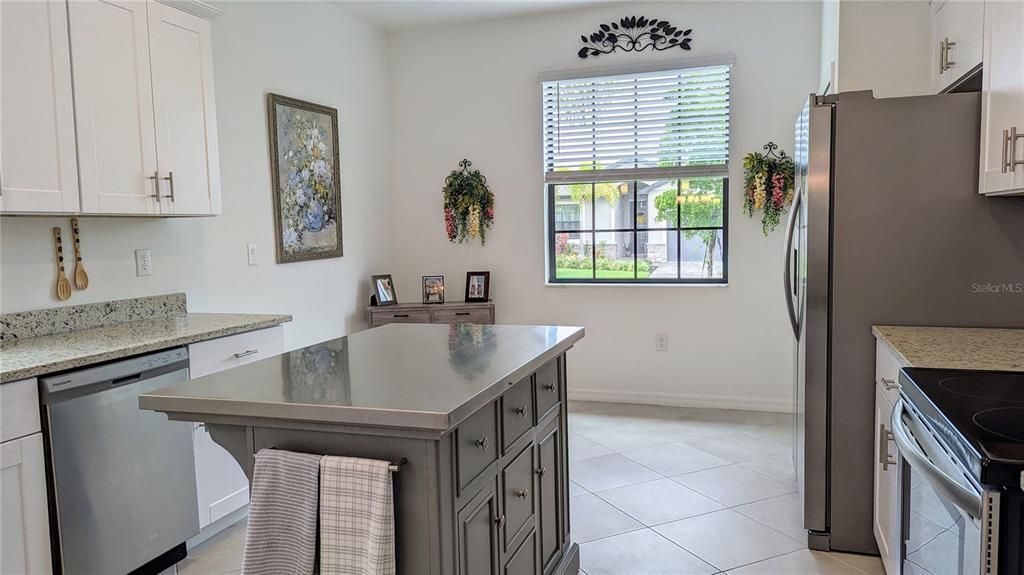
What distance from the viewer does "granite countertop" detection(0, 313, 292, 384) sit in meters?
2.05

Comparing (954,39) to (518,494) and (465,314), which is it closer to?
(518,494)

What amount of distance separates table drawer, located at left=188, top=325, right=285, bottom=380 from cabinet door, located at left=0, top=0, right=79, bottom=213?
2.21ft

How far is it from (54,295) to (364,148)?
2453 millimetres

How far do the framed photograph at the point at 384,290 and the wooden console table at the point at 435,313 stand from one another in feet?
0.43

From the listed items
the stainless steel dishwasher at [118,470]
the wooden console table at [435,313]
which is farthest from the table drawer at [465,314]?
the stainless steel dishwasher at [118,470]

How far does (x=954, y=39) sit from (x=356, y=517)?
271 cm

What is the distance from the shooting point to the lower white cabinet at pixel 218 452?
8.50 ft

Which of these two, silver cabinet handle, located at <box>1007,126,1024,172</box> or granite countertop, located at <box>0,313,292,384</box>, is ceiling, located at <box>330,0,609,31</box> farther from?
silver cabinet handle, located at <box>1007,126,1024,172</box>

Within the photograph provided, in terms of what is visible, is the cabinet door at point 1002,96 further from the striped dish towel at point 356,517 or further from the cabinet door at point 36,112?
the cabinet door at point 36,112

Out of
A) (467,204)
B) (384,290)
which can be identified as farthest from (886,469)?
(384,290)

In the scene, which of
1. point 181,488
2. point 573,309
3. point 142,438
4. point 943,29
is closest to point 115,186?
point 142,438

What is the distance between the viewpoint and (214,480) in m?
2.68

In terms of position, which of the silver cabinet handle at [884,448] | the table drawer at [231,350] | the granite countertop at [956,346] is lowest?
the silver cabinet handle at [884,448]

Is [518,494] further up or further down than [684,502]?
further up
